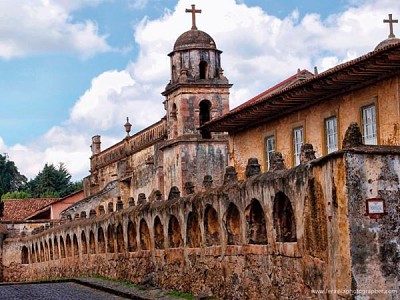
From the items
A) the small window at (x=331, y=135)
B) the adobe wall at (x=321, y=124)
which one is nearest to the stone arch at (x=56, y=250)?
the adobe wall at (x=321, y=124)

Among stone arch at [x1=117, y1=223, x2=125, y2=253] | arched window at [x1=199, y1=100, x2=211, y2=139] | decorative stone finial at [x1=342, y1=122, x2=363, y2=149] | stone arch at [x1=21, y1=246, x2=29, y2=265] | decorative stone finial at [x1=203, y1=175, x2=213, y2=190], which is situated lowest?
stone arch at [x1=21, y1=246, x2=29, y2=265]

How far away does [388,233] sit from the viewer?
12.1 m

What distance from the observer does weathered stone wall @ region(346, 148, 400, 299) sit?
11930 millimetres

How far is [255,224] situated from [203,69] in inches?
760

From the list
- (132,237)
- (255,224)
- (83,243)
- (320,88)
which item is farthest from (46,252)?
(255,224)

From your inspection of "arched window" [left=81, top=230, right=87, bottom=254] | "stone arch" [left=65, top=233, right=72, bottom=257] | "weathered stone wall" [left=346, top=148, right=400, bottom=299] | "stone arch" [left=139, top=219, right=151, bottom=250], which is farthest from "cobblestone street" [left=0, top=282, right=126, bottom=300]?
"weathered stone wall" [left=346, top=148, right=400, bottom=299]

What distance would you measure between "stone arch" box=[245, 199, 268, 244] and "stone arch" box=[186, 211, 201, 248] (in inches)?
141

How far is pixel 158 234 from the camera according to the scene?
23719mm

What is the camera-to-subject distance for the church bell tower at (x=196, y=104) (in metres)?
35.0

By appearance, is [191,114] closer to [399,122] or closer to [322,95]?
[322,95]

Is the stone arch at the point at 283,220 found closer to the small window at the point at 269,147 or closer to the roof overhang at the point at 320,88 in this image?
the roof overhang at the point at 320,88

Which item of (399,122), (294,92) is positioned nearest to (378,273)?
(399,122)

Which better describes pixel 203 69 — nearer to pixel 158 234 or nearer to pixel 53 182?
pixel 158 234

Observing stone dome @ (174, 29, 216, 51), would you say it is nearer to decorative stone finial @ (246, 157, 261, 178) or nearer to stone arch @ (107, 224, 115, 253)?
stone arch @ (107, 224, 115, 253)
